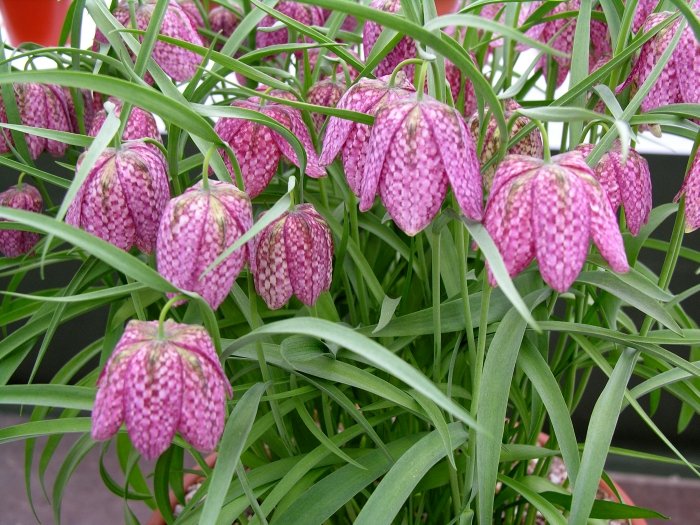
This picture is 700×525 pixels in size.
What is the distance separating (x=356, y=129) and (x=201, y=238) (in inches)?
5.9

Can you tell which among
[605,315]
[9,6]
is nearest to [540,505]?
[605,315]

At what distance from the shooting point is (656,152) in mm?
1488

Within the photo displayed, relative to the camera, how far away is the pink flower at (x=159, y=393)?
21.5 inches

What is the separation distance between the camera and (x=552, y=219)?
556 mm

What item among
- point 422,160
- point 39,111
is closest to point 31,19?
point 39,111

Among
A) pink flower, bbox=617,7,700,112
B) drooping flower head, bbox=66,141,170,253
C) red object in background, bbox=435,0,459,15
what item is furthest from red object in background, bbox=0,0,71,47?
pink flower, bbox=617,7,700,112

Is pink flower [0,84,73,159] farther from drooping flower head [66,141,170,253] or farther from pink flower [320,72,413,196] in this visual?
pink flower [320,72,413,196]

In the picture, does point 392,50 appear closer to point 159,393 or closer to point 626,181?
point 626,181

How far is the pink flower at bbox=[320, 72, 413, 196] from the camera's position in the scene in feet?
2.10

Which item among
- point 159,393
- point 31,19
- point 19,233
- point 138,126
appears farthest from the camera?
point 31,19

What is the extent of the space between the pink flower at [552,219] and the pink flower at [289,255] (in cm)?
16

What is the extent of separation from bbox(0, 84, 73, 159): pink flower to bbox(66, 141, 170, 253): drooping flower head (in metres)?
0.21

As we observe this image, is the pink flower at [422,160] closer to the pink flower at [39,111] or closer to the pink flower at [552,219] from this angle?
the pink flower at [552,219]

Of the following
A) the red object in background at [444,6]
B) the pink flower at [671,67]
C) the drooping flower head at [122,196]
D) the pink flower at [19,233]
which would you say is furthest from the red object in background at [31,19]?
the pink flower at [671,67]
